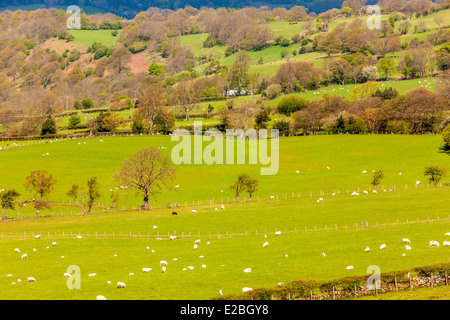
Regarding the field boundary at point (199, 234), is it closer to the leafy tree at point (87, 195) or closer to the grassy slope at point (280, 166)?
the leafy tree at point (87, 195)

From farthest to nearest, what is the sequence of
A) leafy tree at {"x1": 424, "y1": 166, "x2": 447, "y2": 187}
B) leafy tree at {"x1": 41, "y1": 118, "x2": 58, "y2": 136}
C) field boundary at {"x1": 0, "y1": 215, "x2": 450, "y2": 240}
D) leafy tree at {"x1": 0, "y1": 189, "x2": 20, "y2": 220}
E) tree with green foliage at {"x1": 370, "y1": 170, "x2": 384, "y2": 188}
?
leafy tree at {"x1": 41, "y1": 118, "x2": 58, "y2": 136}, tree with green foliage at {"x1": 370, "y1": 170, "x2": 384, "y2": 188}, leafy tree at {"x1": 424, "y1": 166, "x2": 447, "y2": 187}, leafy tree at {"x1": 0, "y1": 189, "x2": 20, "y2": 220}, field boundary at {"x1": 0, "y1": 215, "x2": 450, "y2": 240}

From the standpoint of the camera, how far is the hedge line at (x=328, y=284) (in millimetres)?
45344

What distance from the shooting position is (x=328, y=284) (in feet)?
152

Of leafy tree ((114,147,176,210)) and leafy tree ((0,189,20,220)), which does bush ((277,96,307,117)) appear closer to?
leafy tree ((114,147,176,210))

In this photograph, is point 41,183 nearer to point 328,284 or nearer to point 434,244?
point 434,244

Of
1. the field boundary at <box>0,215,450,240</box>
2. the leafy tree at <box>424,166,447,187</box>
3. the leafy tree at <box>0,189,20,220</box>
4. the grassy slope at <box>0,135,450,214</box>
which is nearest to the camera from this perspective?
the field boundary at <box>0,215,450,240</box>

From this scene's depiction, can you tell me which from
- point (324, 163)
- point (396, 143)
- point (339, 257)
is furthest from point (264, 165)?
point (339, 257)

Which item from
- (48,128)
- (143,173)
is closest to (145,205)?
(143,173)

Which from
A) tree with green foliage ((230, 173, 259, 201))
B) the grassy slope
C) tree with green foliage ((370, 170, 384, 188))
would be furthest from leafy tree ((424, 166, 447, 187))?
tree with green foliage ((230, 173, 259, 201))

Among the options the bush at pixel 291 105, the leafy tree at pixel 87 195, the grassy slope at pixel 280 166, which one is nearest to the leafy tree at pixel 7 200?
the leafy tree at pixel 87 195

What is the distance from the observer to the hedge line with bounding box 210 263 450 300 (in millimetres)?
45344
